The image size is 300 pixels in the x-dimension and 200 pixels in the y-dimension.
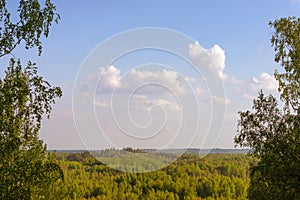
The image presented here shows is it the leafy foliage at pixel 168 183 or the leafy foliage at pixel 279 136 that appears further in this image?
the leafy foliage at pixel 168 183

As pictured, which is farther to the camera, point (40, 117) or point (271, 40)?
point (271, 40)

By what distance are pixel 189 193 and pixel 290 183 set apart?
91476 millimetres

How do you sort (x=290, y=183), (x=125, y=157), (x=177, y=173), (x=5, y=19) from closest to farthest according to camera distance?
1. (x=5, y=19)
2. (x=290, y=183)
3. (x=125, y=157)
4. (x=177, y=173)

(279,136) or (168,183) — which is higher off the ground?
(279,136)

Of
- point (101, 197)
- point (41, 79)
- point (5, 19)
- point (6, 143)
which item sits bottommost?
point (101, 197)

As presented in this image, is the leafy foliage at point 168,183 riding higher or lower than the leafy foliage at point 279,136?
lower

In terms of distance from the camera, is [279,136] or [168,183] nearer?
[279,136]

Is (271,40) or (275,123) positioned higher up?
(271,40)

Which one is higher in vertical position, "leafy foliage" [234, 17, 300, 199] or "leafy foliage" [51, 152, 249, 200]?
"leafy foliage" [234, 17, 300, 199]

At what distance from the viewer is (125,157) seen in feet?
213

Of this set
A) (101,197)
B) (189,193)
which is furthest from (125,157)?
(189,193)

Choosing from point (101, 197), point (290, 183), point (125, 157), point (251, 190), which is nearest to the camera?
point (290, 183)

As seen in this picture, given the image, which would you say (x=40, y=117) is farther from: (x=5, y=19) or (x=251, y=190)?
(x=251, y=190)

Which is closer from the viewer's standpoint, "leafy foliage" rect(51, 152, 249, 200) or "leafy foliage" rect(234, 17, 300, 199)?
"leafy foliage" rect(234, 17, 300, 199)
